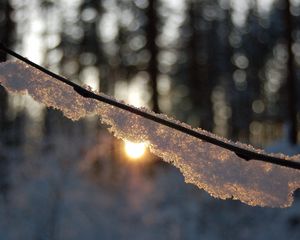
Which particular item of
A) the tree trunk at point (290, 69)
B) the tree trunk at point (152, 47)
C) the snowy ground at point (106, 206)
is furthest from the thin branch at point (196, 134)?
the tree trunk at point (152, 47)

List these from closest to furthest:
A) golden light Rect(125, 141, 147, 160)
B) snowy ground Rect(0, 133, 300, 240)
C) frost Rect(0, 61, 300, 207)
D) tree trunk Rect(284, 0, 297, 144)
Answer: frost Rect(0, 61, 300, 207), golden light Rect(125, 141, 147, 160), snowy ground Rect(0, 133, 300, 240), tree trunk Rect(284, 0, 297, 144)

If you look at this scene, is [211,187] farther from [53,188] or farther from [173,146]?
[53,188]

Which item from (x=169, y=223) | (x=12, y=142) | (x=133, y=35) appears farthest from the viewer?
(x=133, y=35)

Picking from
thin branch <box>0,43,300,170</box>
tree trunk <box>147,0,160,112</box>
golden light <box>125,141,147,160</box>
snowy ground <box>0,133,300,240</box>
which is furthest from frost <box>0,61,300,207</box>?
tree trunk <box>147,0,160,112</box>

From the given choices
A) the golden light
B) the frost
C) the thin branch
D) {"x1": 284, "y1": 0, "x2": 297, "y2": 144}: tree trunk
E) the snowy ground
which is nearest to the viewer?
the thin branch

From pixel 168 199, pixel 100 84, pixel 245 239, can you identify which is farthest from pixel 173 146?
pixel 100 84

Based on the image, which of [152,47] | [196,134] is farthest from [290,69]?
[196,134]

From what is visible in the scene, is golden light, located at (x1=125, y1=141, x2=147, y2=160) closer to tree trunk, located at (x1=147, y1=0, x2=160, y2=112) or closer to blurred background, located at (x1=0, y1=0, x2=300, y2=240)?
blurred background, located at (x1=0, y1=0, x2=300, y2=240)
